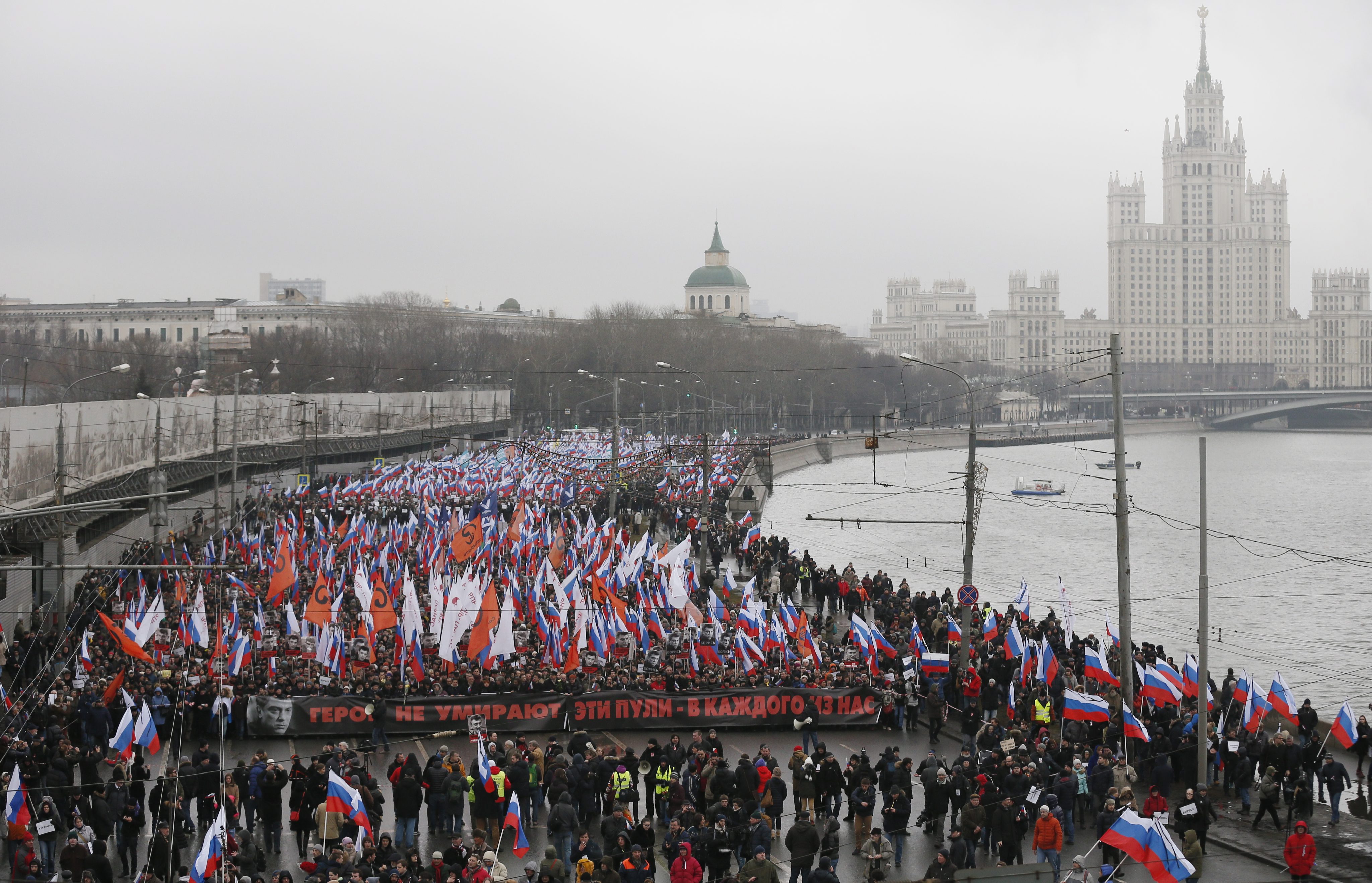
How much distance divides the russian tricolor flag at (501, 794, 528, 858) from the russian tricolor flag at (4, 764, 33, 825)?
15.3 ft

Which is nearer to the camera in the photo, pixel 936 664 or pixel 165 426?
pixel 936 664

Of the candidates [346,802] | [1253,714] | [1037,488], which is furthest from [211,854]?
[1037,488]

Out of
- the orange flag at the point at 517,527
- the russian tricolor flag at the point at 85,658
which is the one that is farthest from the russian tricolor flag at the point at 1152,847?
the orange flag at the point at 517,527

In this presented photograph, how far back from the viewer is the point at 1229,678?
20.4 m

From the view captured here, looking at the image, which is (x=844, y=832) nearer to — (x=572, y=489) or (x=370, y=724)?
(x=370, y=724)

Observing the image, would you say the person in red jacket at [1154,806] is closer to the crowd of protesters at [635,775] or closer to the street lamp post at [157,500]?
the crowd of protesters at [635,775]

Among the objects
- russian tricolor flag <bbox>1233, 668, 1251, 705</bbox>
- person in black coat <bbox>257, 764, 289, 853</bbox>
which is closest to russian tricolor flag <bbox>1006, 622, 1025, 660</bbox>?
russian tricolor flag <bbox>1233, 668, 1251, 705</bbox>

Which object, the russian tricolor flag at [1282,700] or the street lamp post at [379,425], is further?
the street lamp post at [379,425]

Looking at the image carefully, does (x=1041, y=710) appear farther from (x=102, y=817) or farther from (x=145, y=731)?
(x=102, y=817)

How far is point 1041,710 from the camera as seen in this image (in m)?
18.0

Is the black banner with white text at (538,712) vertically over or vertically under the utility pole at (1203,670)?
under

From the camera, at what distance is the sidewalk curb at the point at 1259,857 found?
13055 mm

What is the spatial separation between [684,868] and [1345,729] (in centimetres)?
877

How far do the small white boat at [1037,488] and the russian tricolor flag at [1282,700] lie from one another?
167 ft
